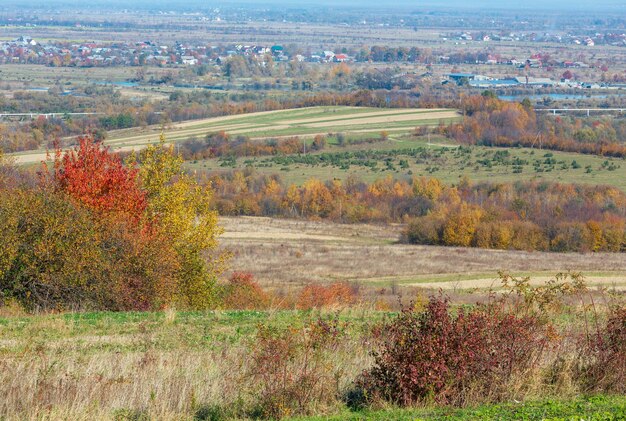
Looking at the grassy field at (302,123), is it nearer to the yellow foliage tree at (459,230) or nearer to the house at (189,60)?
the yellow foliage tree at (459,230)

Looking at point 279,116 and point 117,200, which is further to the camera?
point 279,116

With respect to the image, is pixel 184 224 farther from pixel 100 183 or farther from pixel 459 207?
pixel 459 207

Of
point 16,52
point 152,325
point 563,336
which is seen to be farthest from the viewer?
point 16,52

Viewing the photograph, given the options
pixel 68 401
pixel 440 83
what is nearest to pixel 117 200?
pixel 68 401

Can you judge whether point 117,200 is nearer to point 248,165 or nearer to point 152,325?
point 152,325

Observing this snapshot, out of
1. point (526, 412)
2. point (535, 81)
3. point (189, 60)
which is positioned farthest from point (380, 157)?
point (189, 60)

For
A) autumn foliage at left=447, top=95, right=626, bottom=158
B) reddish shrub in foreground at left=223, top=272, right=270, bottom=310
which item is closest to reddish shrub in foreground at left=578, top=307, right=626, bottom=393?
reddish shrub in foreground at left=223, top=272, right=270, bottom=310

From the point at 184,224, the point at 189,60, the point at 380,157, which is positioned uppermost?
the point at 184,224

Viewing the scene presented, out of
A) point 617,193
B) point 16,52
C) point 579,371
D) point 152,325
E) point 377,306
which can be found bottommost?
point 16,52
